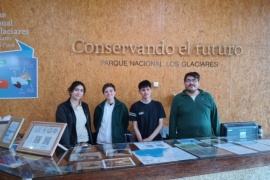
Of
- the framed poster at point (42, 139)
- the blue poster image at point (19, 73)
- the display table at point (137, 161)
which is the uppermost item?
the blue poster image at point (19, 73)

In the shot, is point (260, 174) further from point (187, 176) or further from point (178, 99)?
point (178, 99)

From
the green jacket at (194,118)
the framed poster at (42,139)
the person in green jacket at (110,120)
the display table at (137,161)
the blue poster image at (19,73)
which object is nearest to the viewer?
the display table at (137,161)

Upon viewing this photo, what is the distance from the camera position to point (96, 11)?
13.8ft

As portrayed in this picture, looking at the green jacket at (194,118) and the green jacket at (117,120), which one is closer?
the green jacket at (194,118)

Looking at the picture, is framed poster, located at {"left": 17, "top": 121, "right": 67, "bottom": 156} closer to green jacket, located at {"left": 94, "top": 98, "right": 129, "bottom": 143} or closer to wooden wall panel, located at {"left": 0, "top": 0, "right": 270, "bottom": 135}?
green jacket, located at {"left": 94, "top": 98, "right": 129, "bottom": 143}

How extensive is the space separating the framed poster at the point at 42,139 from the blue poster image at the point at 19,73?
83.0 inches

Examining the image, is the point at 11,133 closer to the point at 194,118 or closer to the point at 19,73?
the point at 194,118

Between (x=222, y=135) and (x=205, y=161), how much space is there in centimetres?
81

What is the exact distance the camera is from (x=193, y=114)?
3004 mm

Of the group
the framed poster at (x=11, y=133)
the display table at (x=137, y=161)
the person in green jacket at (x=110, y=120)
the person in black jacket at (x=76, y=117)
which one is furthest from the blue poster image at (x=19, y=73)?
the display table at (x=137, y=161)

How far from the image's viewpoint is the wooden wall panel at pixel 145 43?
4.04 metres

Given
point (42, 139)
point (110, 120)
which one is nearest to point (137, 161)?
point (42, 139)

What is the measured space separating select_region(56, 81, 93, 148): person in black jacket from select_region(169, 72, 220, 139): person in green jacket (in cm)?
105

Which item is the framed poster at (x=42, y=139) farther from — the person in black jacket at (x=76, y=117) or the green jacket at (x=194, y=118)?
the green jacket at (x=194, y=118)
